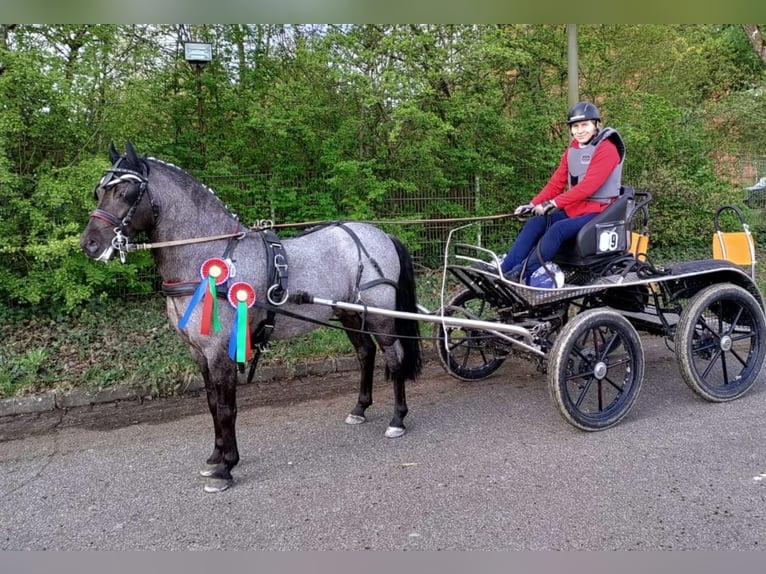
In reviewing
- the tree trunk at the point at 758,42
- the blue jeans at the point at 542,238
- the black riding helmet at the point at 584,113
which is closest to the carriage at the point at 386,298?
the blue jeans at the point at 542,238

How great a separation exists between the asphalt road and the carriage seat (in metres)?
1.23

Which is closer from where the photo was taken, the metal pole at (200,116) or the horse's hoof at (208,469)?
the horse's hoof at (208,469)

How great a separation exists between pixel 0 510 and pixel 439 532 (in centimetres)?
250

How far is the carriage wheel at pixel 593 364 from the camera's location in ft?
12.4

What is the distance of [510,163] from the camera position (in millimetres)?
8312

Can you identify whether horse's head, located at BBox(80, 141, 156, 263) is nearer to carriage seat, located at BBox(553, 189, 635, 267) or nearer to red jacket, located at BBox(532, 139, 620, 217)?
red jacket, located at BBox(532, 139, 620, 217)

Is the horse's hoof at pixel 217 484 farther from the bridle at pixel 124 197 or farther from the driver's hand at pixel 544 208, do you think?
the driver's hand at pixel 544 208

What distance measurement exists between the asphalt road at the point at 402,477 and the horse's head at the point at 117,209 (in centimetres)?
148

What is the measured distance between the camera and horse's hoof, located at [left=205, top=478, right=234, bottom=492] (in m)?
3.35

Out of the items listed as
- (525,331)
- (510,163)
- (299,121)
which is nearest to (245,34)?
(299,121)

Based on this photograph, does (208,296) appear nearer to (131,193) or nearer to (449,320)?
(131,193)

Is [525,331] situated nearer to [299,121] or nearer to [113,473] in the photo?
[113,473]

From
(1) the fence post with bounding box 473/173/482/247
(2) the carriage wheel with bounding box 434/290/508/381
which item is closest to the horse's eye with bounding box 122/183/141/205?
(2) the carriage wheel with bounding box 434/290/508/381

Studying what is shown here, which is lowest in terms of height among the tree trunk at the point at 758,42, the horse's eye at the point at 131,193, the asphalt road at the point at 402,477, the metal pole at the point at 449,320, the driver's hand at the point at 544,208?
the asphalt road at the point at 402,477
